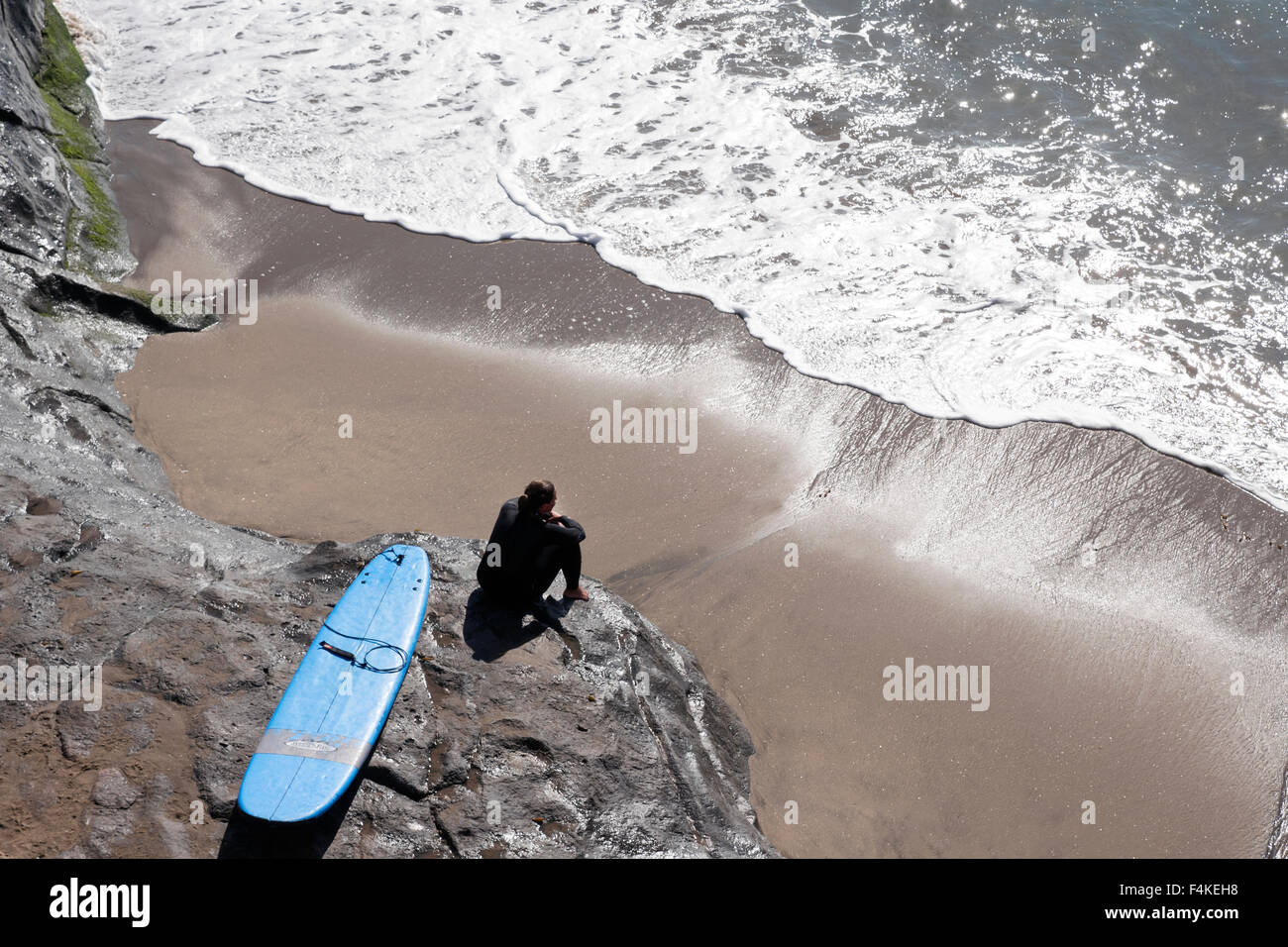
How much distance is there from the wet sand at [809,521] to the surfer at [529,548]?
1.33 metres

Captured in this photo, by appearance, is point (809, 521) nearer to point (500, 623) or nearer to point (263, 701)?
point (500, 623)

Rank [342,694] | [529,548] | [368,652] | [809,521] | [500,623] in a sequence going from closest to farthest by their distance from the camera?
[342,694] < [368,652] < [529,548] < [500,623] < [809,521]

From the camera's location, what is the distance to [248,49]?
15.1 meters

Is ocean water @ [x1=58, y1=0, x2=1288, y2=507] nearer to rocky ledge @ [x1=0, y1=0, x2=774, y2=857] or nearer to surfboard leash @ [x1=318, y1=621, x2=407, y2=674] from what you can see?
rocky ledge @ [x1=0, y1=0, x2=774, y2=857]

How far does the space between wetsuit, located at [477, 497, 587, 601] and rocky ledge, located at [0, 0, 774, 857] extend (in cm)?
23

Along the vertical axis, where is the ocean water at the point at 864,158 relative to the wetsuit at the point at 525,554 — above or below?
above

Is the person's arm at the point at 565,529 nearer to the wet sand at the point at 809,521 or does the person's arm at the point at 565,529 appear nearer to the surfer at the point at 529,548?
the surfer at the point at 529,548

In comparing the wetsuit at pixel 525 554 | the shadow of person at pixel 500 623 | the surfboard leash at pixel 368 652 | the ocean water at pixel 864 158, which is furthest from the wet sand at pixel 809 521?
the surfboard leash at pixel 368 652

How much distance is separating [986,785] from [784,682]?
5.02 ft

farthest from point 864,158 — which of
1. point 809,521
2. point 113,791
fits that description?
point 113,791

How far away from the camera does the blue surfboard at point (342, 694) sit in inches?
189

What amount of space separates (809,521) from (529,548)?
9.71 feet

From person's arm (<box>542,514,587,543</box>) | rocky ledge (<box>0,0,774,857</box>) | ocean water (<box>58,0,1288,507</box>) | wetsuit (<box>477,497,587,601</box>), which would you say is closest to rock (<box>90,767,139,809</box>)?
rocky ledge (<box>0,0,774,857</box>)

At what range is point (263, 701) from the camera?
5461mm
